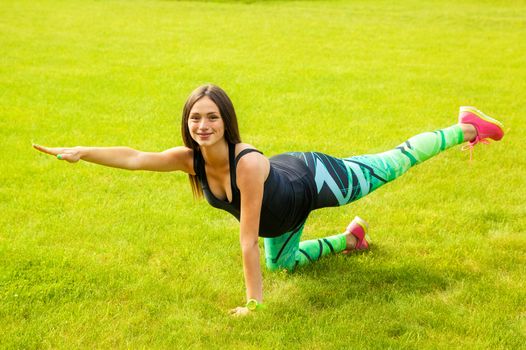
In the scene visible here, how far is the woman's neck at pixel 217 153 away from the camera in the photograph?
156 inches

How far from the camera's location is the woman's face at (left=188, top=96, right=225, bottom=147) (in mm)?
3854

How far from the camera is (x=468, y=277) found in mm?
4500

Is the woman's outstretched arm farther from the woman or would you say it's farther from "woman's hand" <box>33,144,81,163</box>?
"woman's hand" <box>33,144,81,163</box>

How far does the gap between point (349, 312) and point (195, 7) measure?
16011mm

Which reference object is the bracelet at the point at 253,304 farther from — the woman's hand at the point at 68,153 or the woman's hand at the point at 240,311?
the woman's hand at the point at 68,153

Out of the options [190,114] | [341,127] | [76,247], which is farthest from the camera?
[341,127]

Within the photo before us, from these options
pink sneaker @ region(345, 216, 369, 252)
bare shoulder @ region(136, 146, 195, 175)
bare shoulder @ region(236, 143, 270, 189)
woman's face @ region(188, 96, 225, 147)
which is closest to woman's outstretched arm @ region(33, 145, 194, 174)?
bare shoulder @ region(136, 146, 195, 175)

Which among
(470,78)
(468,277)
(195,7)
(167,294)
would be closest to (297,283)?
(167,294)

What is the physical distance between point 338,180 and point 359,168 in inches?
8.2

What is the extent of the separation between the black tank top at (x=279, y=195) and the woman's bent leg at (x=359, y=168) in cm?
9

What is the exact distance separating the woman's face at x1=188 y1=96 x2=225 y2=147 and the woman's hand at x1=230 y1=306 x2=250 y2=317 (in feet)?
3.20

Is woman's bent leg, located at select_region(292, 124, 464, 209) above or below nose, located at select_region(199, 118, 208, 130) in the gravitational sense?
below

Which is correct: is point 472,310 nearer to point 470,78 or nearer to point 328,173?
point 328,173

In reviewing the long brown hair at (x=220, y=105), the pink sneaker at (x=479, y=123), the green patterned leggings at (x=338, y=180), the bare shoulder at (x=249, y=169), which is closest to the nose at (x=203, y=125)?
the long brown hair at (x=220, y=105)
